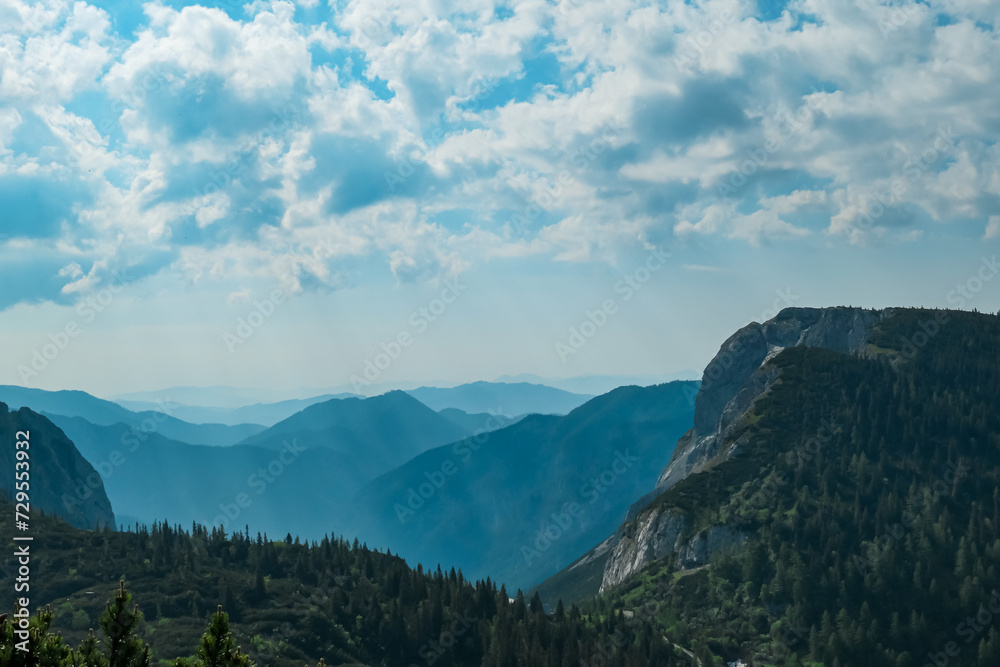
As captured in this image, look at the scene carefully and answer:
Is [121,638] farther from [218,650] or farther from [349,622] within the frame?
[349,622]

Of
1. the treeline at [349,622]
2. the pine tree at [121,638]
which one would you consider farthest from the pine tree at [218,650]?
the treeline at [349,622]

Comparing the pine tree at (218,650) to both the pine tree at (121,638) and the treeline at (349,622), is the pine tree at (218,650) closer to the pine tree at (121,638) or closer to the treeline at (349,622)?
the pine tree at (121,638)

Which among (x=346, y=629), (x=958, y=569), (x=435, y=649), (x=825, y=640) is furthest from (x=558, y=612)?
(x=958, y=569)

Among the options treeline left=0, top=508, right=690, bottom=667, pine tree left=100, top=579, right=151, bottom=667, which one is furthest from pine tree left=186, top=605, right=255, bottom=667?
treeline left=0, top=508, right=690, bottom=667

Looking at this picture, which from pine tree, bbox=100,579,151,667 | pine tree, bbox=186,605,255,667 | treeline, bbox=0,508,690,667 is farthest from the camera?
treeline, bbox=0,508,690,667

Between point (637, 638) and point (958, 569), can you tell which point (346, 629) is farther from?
point (958, 569)

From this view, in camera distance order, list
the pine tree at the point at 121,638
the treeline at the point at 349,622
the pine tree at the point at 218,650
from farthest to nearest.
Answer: the treeline at the point at 349,622
the pine tree at the point at 121,638
the pine tree at the point at 218,650

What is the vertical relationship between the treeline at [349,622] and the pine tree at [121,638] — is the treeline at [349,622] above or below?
below

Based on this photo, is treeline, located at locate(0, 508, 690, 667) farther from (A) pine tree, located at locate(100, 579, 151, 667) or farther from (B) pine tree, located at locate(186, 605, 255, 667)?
(B) pine tree, located at locate(186, 605, 255, 667)

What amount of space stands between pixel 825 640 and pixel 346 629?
393 ft

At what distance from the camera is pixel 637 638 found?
6880 inches

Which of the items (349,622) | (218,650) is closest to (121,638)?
(218,650)

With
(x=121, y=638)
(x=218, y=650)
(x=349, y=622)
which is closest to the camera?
(x=218, y=650)

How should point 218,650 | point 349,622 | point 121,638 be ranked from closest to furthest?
point 218,650 → point 121,638 → point 349,622
